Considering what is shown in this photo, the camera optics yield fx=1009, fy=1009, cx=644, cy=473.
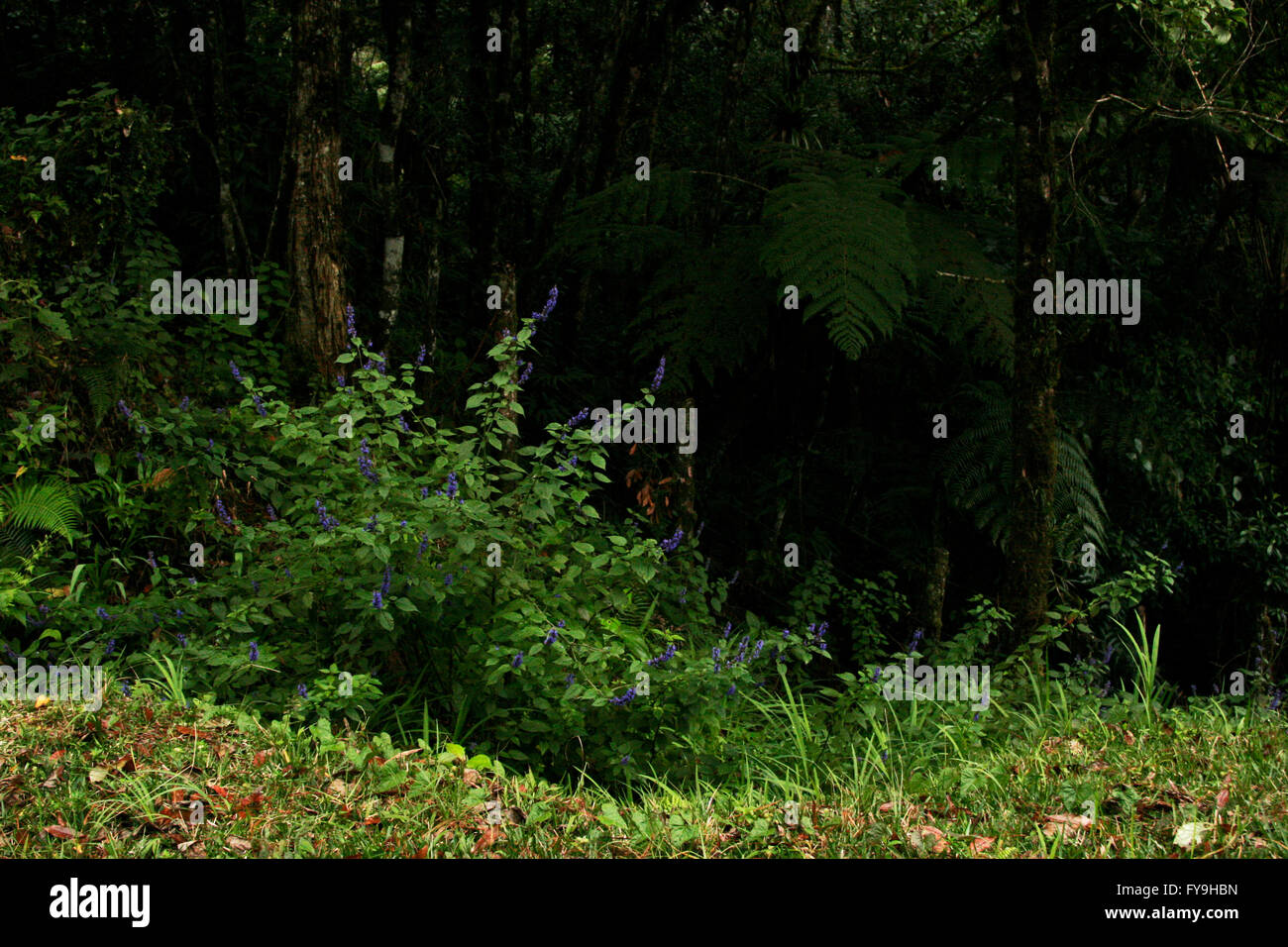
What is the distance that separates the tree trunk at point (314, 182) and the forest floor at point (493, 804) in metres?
2.86

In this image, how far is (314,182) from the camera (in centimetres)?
600

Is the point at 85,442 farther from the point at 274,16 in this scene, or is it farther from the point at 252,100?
the point at 274,16

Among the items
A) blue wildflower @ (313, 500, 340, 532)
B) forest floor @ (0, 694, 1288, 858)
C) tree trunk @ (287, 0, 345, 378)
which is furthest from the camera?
tree trunk @ (287, 0, 345, 378)

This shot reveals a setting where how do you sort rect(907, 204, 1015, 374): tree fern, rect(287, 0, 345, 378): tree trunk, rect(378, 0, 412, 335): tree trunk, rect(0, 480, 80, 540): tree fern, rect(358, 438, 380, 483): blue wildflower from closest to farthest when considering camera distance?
rect(358, 438, 380, 483): blue wildflower < rect(0, 480, 80, 540): tree fern < rect(907, 204, 1015, 374): tree fern < rect(287, 0, 345, 378): tree trunk < rect(378, 0, 412, 335): tree trunk

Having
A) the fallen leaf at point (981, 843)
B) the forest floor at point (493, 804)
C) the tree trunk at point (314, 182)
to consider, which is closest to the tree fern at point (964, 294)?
the forest floor at point (493, 804)

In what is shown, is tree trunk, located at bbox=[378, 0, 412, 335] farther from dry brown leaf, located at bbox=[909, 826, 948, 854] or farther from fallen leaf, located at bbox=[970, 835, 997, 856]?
fallen leaf, located at bbox=[970, 835, 997, 856]

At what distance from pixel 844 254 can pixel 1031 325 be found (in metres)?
0.93

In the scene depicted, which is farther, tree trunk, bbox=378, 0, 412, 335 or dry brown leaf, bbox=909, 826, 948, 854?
tree trunk, bbox=378, 0, 412, 335

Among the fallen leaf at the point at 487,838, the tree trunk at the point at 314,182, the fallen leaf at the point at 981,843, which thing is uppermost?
the tree trunk at the point at 314,182

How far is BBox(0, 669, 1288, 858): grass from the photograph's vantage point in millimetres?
2963

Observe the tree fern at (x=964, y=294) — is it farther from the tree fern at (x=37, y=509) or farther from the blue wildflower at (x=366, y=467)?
the tree fern at (x=37, y=509)

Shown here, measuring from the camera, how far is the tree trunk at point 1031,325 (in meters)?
4.63

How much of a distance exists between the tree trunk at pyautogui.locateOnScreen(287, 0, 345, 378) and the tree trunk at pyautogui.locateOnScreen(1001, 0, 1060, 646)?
3.78 metres

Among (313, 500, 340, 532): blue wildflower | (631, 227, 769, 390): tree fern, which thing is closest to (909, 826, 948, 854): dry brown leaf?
(313, 500, 340, 532): blue wildflower
